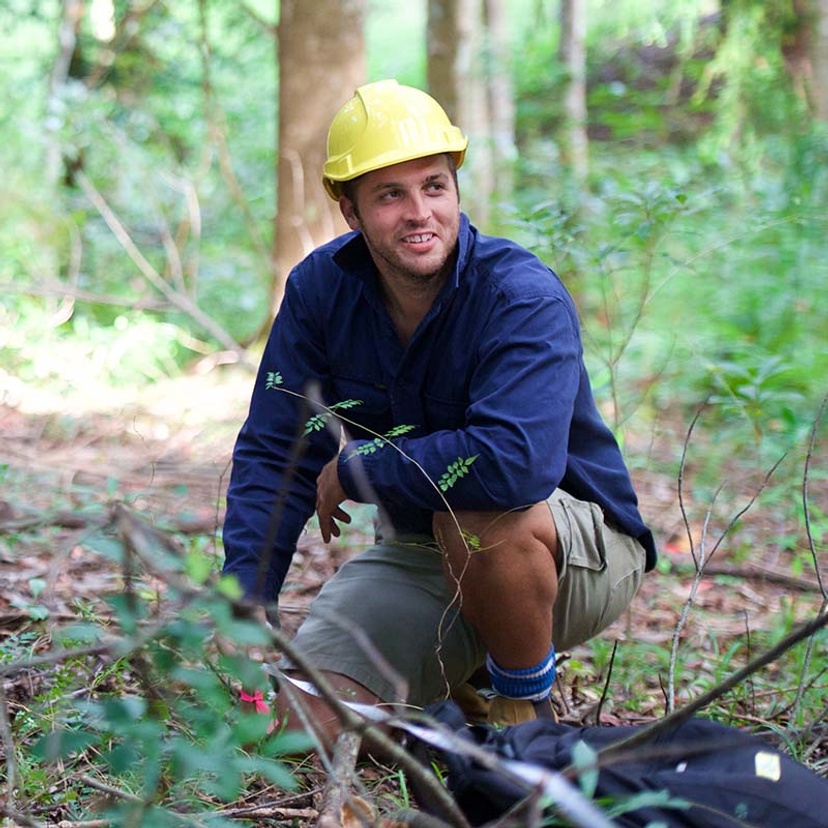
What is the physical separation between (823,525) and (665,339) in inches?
137

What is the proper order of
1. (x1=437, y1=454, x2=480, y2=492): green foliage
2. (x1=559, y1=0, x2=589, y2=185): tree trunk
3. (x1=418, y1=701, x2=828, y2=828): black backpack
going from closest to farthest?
(x1=418, y1=701, x2=828, y2=828): black backpack < (x1=437, y1=454, x2=480, y2=492): green foliage < (x1=559, y1=0, x2=589, y2=185): tree trunk

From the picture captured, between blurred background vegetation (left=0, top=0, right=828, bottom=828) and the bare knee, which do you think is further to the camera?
the bare knee

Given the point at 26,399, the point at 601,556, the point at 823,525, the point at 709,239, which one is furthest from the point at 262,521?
the point at 709,239

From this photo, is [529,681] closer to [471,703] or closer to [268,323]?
[471,703]

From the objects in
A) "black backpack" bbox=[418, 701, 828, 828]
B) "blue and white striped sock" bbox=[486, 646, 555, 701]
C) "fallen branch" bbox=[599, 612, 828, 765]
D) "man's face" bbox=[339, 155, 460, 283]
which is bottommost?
"blue and white striped sock" bbox=[486, 646, 555, 701]

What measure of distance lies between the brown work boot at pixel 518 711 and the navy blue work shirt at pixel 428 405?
52 cm

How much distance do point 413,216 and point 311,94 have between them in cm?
414

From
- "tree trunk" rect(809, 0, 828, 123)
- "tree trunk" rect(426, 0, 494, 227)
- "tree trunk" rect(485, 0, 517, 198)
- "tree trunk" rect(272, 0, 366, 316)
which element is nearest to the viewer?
"tree trunk" rect(272, 0, 366, 316)

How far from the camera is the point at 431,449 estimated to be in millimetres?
2686

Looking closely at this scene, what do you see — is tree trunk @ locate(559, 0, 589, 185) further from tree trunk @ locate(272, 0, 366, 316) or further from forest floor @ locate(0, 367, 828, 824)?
forest floor @ locate(0, 367, 828, 824)

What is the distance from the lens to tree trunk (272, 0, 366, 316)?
665cm

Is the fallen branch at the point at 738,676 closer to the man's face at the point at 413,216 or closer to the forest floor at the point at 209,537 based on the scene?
the forest floor at the point at 209,537

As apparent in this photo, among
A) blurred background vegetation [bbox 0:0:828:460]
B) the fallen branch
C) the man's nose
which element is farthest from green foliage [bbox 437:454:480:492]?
blurred background vegetation [bbox 0:0:828:460]

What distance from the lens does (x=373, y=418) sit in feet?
10.2
